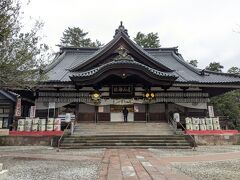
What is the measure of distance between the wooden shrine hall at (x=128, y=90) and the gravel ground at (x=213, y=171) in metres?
9.88

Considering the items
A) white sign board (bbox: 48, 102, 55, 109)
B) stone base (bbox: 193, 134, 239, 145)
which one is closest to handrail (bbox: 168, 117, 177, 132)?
stone base (bbox: 193, 134, 239, 145)

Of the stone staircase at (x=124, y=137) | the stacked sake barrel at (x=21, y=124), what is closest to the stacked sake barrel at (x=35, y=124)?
the stacked sake barrel at (x=21, y=124)

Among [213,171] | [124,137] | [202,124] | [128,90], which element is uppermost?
[128,90]

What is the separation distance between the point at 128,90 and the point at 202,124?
241 inches

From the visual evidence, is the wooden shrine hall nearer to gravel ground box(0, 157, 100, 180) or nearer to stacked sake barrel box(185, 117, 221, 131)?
stacked sake barrel box(185, 117, 221, 131)

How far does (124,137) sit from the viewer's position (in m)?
14.7

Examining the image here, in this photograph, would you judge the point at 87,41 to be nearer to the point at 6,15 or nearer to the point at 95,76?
the point at 95,76

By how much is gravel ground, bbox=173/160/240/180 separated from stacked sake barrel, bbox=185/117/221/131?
7327 millimetres

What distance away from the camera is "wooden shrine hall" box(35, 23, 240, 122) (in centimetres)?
1792

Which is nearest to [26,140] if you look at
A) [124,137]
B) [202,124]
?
[124,137]

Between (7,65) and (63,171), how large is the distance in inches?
150

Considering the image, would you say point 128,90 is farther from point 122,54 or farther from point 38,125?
point 38,125

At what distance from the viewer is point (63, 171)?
23.0ft

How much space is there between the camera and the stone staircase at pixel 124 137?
13.8 meters
